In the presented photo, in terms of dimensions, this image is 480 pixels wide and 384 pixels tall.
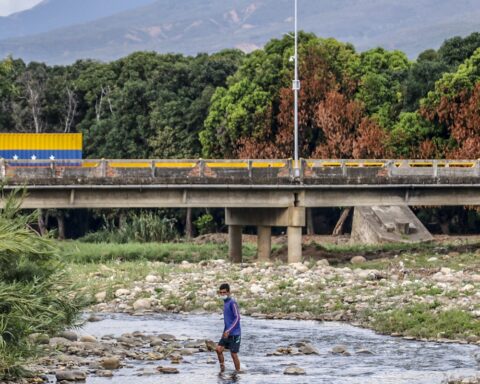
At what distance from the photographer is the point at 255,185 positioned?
6669cm

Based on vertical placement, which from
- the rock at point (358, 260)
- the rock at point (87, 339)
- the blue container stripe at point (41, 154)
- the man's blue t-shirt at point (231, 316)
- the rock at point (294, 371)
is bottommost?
the rock at point (358, 260)

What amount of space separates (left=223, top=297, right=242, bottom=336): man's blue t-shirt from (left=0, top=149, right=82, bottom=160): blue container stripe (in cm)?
3396

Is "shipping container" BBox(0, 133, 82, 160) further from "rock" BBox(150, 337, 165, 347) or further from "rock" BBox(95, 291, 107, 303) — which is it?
"rock" BBox(150, 337, 165, 347)

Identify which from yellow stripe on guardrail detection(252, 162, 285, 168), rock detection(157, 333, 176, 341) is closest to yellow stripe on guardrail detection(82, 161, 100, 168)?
yellow stripe on guardrail detection(252, 162, 285, 168)

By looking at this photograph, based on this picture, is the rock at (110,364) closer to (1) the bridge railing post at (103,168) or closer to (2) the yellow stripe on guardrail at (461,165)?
(1) the bridge railing post at (103,168)

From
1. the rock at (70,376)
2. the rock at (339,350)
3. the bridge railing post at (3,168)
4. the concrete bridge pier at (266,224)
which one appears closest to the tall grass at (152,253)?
the concrete bridge pier at (266,224)

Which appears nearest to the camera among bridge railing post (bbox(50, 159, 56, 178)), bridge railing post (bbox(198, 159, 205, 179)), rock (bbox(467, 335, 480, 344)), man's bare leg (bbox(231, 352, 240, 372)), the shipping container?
man's bare leg (bbox(231, 352, 240, 372))

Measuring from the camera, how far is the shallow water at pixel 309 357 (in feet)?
116

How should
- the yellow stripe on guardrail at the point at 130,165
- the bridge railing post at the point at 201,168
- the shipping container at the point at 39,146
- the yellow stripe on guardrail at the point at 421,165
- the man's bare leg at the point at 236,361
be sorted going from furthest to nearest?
the yellow stripe on guardrail at the point at 421,165 → the shipping container at the point at 39,146 → the bridge railing post at the point at 201,168 → the yellow stripe on guardrail at the point at 130,165 → the man's bare leg at the point at 236,361

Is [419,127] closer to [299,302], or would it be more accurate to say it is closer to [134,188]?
[134,188]

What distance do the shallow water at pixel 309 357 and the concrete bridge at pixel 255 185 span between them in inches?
680

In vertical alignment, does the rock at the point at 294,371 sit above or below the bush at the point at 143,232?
above

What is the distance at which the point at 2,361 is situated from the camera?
103 feet

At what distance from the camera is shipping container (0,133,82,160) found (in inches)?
2685
